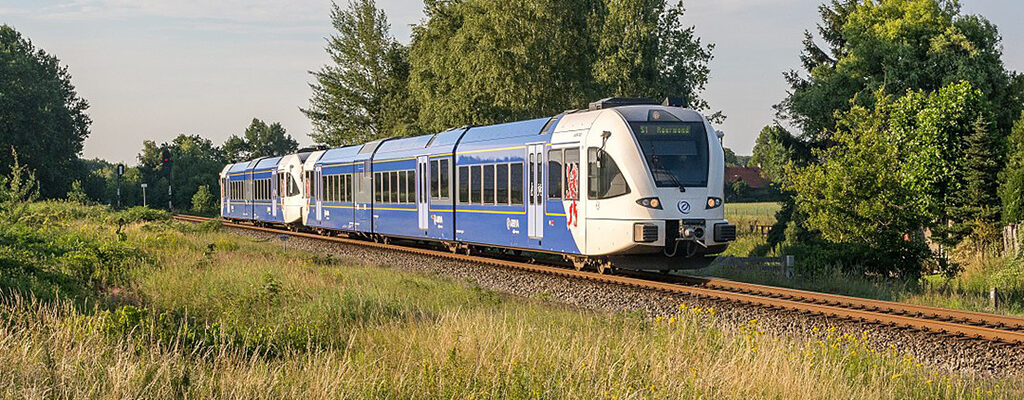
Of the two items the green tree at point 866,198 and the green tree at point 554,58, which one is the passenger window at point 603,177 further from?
the green tree at point 554,58

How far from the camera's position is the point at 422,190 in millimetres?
22594

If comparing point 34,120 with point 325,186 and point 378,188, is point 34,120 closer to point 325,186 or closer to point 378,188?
point 325,186

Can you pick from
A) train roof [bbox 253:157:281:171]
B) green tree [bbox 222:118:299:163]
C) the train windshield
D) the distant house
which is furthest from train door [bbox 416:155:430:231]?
green tree [bbox 222:118:299:163]

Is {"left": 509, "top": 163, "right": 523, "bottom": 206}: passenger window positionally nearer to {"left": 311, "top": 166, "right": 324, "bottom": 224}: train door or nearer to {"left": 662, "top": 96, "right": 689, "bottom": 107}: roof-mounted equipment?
{"left": 662, "top": 96, "right": 689, "bottom": 107}: roof-mounted equipment

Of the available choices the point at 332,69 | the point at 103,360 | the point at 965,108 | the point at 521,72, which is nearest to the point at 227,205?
the point at 332,69

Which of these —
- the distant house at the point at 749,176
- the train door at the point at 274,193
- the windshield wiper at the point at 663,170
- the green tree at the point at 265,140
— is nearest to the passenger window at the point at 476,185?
the windshield wiper at the point at 663,170

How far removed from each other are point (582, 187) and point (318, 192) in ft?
56.9

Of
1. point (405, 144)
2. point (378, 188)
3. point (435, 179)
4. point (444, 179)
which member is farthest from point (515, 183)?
point (378, 188)

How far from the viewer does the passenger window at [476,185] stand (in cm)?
1972

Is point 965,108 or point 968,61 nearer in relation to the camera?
point 965,108

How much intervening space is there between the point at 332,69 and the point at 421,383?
48.6m

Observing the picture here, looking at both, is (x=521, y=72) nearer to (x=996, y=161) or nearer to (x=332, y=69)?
(x=996, y=161)

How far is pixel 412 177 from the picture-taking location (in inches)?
918

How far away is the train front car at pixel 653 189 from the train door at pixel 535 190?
144 cm
